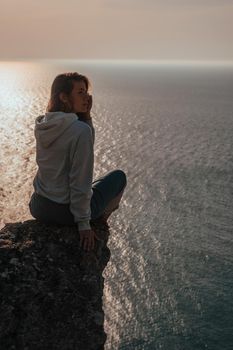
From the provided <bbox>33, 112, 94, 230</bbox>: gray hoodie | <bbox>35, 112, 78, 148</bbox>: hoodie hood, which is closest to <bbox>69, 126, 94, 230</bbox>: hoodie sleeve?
<bbox>33, 112, 94, 230</bbox>: gray hoodie

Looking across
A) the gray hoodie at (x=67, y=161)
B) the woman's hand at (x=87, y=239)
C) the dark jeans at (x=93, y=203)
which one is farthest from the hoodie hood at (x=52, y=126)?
the woman's hand at (x=87, y=239)


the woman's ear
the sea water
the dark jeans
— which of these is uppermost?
the woman's ear

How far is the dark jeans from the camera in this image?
8.46 meters

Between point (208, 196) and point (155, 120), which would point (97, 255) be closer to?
point (208, 196)

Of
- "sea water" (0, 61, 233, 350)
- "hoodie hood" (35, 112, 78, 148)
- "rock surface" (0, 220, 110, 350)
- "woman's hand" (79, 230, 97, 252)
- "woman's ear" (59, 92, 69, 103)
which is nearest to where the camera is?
"rock surface" (0, 220, 110, 350)

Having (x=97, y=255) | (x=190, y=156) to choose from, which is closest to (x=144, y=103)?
(x=190, y=156)

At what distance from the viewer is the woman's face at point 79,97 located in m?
7.86

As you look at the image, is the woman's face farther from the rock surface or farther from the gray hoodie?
the rock surface

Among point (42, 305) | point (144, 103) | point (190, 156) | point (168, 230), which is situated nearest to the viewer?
point (42, 305)

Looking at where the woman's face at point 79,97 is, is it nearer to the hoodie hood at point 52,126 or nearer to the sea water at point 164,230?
the hoodie hood at point 52,126

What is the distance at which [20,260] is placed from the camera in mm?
8125

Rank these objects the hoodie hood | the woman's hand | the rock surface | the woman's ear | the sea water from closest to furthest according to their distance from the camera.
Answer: the rock surface → the hoodie hood → the woman's ear → the woman's hand → the sea water

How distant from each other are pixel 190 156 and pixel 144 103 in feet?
268

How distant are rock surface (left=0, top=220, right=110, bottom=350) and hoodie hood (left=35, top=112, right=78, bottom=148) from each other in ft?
5.74
